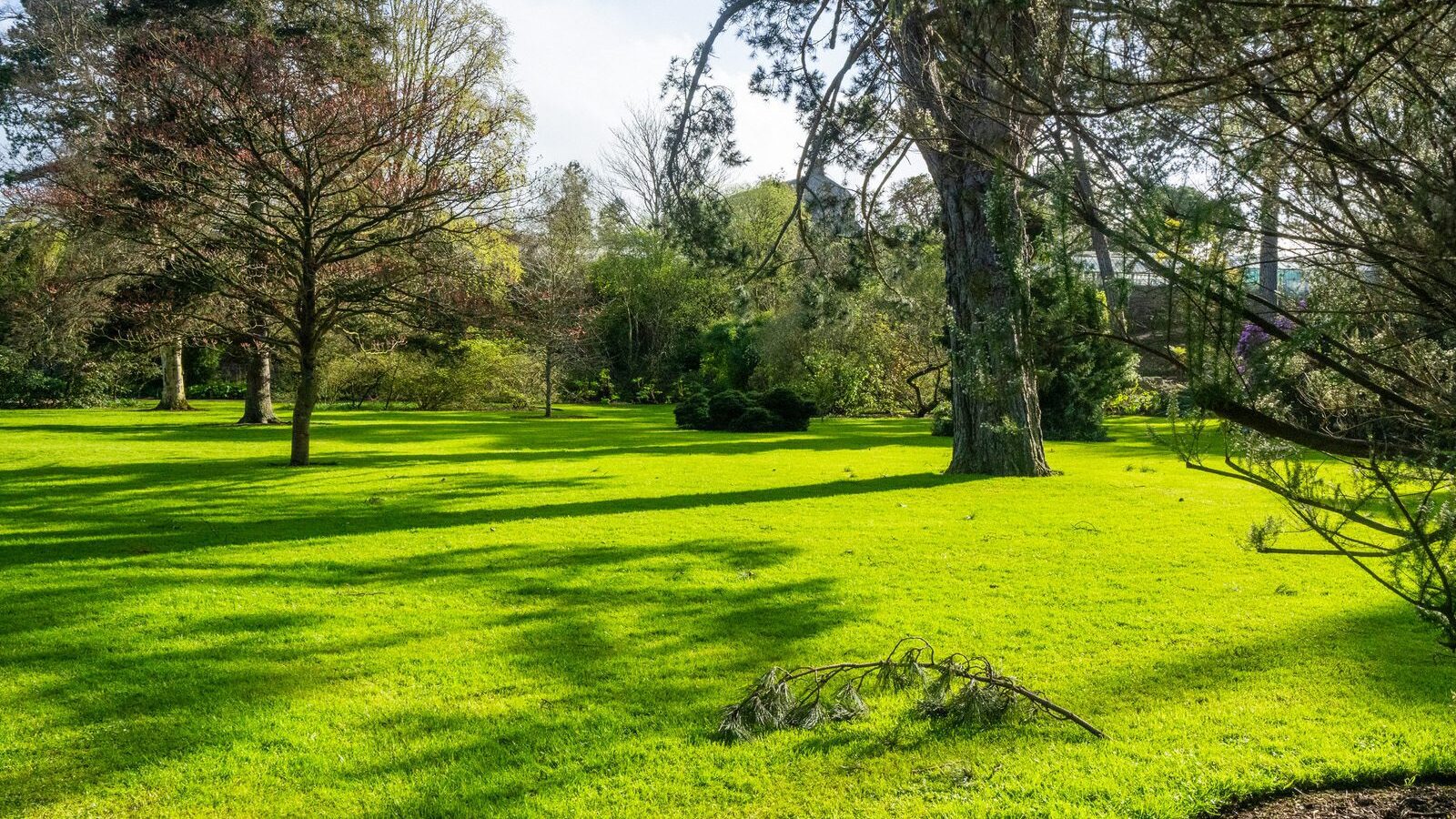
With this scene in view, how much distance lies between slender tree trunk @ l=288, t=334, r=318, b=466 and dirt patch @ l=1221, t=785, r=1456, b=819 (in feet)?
44.3

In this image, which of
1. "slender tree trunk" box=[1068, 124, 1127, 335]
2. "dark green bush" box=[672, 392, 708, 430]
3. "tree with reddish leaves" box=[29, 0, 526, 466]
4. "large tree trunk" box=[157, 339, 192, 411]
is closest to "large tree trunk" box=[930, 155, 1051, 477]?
"slender tree trunk" box=[1068, 124, 1127, 335]

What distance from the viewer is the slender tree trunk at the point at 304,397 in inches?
552

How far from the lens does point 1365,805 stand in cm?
338

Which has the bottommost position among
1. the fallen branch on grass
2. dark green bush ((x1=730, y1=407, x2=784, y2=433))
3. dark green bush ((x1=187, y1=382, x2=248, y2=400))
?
the fallen branch on grass

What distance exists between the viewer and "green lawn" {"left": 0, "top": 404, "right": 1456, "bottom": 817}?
141 inches

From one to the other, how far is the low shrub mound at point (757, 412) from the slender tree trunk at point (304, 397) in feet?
37.5

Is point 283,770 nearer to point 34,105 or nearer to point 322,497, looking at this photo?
point 322,497

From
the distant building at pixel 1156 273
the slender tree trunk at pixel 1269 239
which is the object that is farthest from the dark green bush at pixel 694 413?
the slender tree trunk at pixel 1269 239

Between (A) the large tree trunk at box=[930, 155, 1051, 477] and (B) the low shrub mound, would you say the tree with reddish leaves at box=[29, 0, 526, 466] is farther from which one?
(B) the low shrub mound

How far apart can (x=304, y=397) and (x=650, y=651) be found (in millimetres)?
11045

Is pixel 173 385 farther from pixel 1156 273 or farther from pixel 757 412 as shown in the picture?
pixel 1156 273

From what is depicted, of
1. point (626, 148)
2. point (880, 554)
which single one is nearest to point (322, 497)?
point (880, 554)

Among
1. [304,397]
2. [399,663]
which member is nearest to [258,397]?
[304,397]

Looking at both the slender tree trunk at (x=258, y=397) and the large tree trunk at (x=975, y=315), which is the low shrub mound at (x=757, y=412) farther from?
the slender tree trunk at (x=258, y=397)
